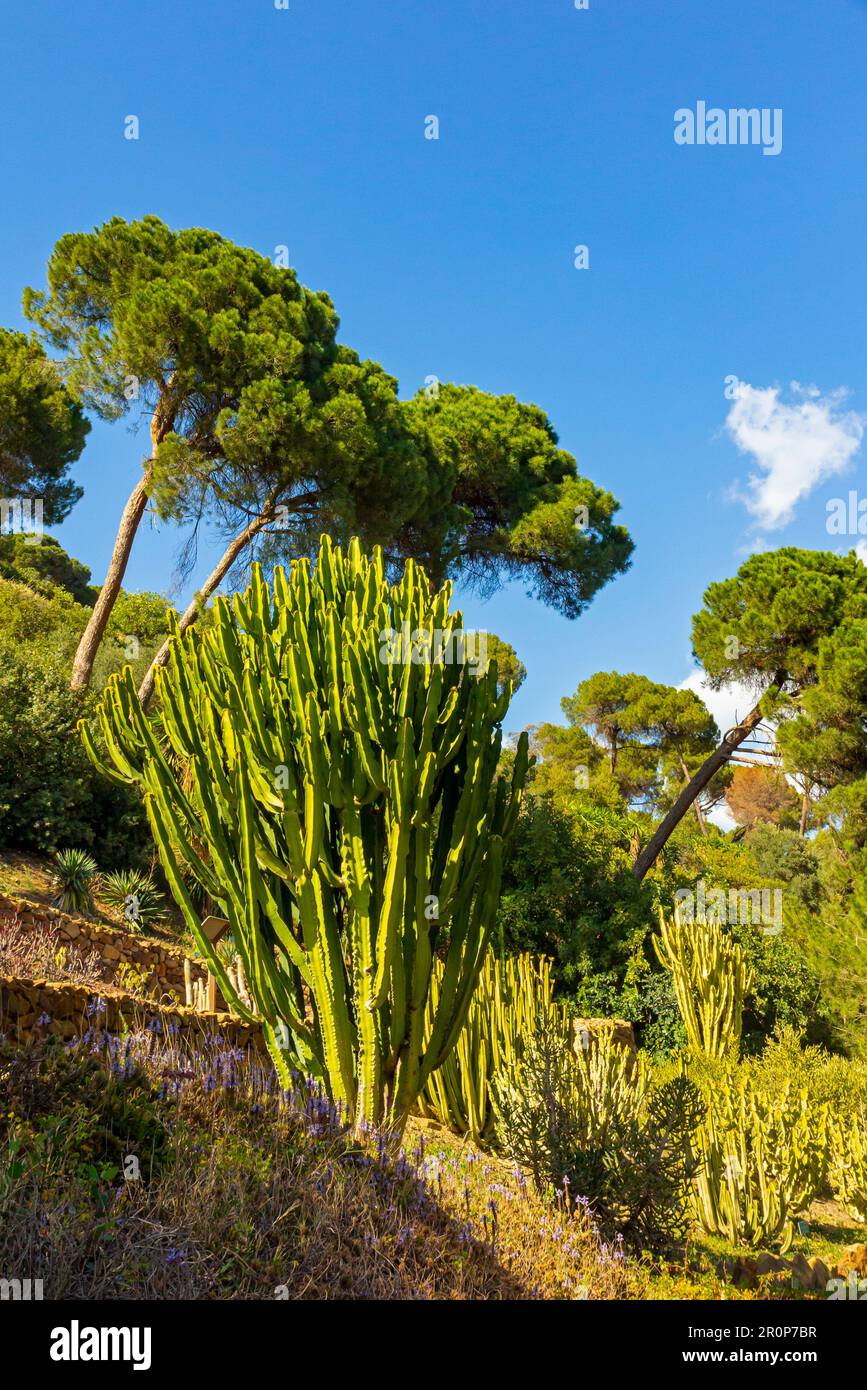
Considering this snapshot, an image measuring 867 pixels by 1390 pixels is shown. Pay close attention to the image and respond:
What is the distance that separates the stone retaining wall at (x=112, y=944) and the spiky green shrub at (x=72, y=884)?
664 mm

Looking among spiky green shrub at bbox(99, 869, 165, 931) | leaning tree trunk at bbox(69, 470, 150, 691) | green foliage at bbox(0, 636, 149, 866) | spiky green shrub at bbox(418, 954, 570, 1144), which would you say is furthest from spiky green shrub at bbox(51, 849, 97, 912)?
spiky green shrub at bbox(418, 954, 570, 1144)

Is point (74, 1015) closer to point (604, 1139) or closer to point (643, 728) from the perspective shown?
point (604, 1139)

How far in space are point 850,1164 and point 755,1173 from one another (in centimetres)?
203

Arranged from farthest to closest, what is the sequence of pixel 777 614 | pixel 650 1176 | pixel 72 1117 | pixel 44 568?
pixel 44 568 < pixel 777 614 < pixel 650 1176 < pixel 72 1117

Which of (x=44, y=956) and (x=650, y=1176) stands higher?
(x=44, y=956)

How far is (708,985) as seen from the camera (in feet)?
33.2

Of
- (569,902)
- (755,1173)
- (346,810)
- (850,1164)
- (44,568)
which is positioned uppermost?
(44,568)

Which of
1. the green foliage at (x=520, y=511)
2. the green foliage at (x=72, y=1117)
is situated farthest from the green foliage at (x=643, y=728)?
the green foliage at (x=72, y=1117)

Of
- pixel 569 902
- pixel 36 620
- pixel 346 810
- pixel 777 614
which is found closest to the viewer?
pixel 346 810

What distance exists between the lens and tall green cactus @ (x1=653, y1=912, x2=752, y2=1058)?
10.1 m

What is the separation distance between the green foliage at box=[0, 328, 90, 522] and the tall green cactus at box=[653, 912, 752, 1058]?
1392 centimetres

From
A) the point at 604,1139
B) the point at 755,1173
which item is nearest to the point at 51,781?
the point at 604,1139

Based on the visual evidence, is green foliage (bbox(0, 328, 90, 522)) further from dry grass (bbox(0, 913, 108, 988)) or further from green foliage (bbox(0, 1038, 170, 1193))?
green foliage (bbox(0, 1038, 170, 1193))
